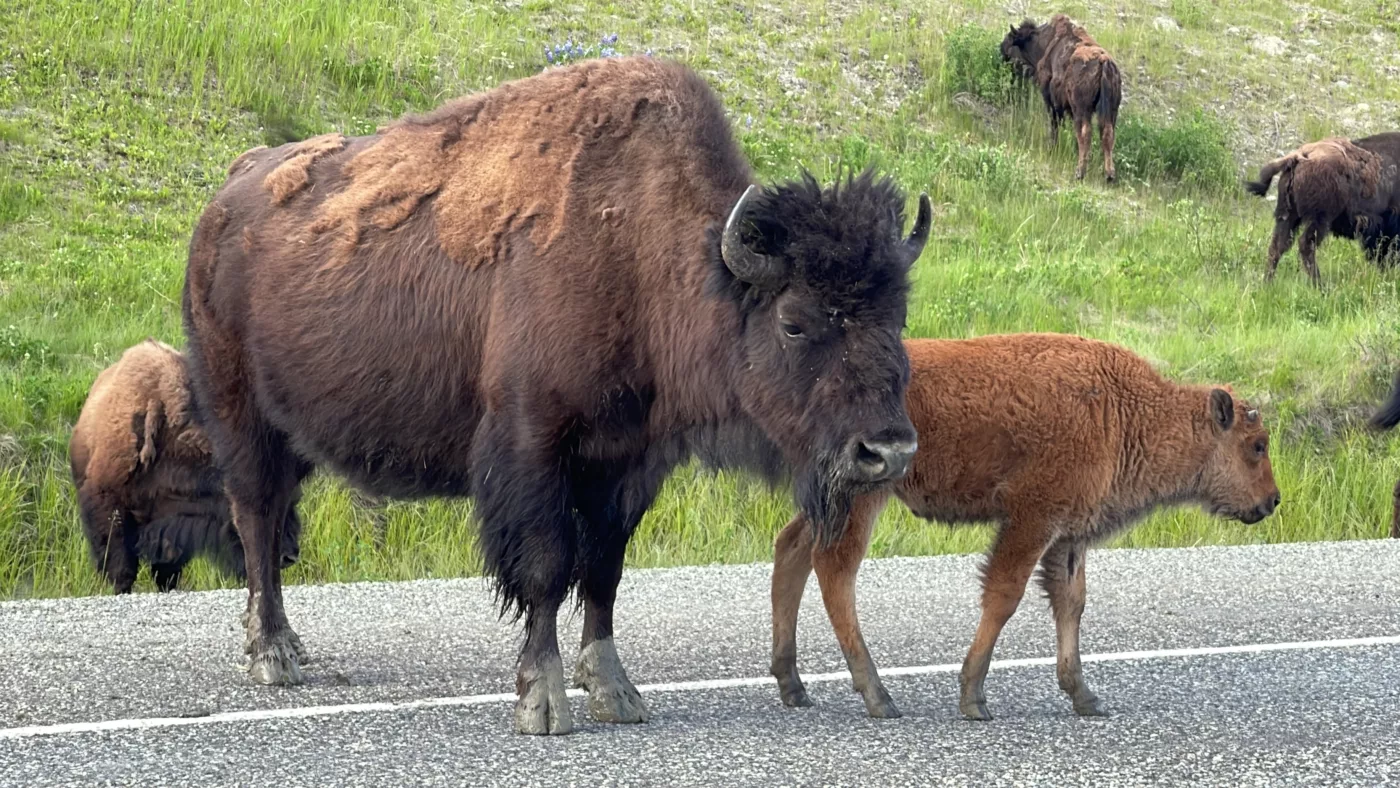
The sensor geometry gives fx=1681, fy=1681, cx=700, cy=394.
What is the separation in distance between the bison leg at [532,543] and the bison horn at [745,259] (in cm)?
84

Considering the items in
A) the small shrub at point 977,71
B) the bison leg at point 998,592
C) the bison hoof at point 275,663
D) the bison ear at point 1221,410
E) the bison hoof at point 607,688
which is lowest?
the small shrub at point 977,71

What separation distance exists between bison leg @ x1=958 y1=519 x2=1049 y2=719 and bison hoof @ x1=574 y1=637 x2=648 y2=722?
1091 mm

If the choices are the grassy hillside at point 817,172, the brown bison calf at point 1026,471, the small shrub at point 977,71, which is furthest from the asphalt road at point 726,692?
the small shrub at point 977,71

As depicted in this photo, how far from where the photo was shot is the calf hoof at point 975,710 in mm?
5562

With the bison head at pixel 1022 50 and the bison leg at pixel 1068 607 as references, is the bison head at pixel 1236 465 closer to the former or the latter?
the bison leg at pixel 1068 607

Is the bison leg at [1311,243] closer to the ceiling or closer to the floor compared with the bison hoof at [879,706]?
closer to the floor

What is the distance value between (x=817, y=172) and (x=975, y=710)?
12.9 metres

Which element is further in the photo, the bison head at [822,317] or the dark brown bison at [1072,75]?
the dark brown bison at [1072,75]

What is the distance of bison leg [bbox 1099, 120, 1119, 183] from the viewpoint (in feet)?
66.1

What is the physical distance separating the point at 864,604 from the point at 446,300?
107 inches

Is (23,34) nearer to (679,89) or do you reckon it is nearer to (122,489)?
(122,489)

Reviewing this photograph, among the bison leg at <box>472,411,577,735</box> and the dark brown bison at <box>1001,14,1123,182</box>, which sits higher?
the bison leg at <box>472,411,577,735</box>

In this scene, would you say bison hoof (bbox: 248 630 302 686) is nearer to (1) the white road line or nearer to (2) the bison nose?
(1) the white road line

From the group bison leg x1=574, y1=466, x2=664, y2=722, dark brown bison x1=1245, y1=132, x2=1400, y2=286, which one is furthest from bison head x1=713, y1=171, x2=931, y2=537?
dark brown bison x1=1245, y1=132, x2=1400, y2=286
